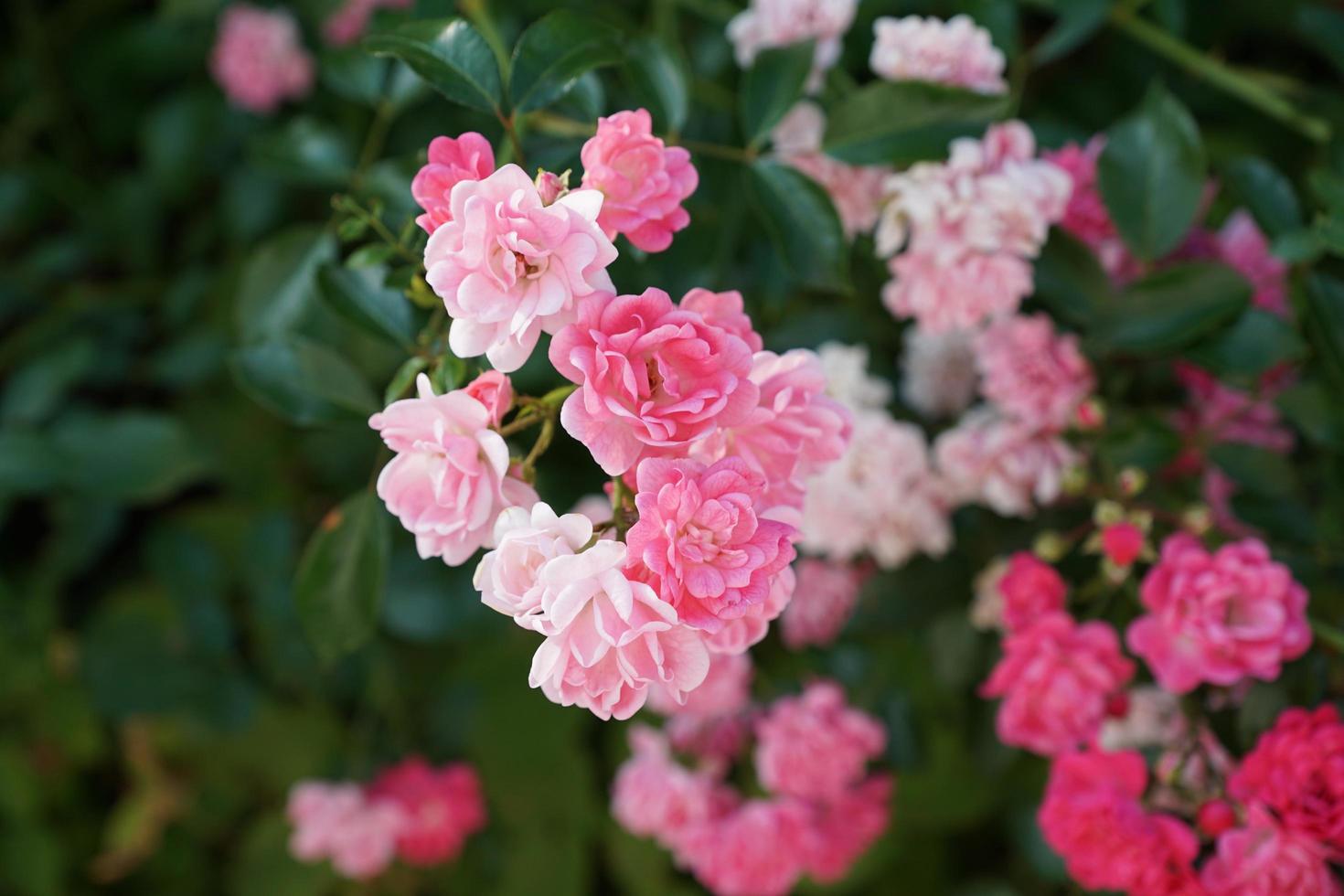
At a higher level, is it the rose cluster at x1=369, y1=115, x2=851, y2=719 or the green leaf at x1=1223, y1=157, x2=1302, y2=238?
the rose cluster at x1=369, y1=115, x2=851, y2=719

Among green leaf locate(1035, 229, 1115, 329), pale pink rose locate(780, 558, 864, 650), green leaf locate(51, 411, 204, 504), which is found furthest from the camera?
green leaf locate(51, 411, 204, 504)

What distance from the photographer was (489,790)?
152 centimetres

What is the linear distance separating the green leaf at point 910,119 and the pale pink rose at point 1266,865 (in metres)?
0.46

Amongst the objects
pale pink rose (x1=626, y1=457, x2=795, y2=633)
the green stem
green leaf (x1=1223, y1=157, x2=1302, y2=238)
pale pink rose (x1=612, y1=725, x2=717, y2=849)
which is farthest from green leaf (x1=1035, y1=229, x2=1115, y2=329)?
pale pink rose (x1=612, y1=725, x2=717, y2=849)

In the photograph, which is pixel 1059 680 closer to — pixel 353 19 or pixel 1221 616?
pixel 1221 616

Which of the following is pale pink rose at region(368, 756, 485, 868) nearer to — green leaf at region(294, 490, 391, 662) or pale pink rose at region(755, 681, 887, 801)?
pale pink rose at region(755, 681, 887, 801)

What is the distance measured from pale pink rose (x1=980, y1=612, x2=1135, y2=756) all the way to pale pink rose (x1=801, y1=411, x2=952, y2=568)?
0.54 feet

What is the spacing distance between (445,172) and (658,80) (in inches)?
10.3

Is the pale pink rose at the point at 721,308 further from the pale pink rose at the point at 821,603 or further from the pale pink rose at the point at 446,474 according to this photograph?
the pale pink rose at the point at 821,603

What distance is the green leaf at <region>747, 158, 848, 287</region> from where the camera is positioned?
0.69 m

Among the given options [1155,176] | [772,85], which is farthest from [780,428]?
[1155,176]

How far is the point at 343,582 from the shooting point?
0.70 metres

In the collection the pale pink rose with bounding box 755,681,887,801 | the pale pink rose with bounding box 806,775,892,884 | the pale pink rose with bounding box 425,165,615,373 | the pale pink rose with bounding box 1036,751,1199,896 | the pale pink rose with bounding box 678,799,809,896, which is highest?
the pale pink rose with bounding box 425,165,615,373

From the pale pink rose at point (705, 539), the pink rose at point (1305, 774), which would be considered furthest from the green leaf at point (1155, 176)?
the pale pink rose at point (705, 539)
